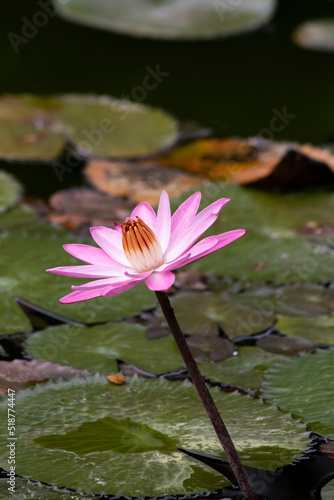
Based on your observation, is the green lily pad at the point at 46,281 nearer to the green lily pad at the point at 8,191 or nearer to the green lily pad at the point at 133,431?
the green lily pad at the point at 8,191

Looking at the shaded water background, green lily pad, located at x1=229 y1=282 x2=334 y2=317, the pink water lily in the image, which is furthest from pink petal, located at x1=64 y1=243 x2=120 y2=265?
the shaded water background

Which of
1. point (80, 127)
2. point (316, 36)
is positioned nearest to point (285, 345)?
point (80, 127)

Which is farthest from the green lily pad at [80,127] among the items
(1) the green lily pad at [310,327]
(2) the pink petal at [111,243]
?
(2) the pink petal at [111,243]

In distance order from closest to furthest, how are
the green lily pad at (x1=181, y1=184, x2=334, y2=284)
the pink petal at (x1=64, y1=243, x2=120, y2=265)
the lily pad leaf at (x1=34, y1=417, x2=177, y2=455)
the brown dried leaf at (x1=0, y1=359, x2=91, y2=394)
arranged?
→ 1. the pink petal at (x1=64, y1=243, x2=120, y2=265)
2. the lily pad leaf at (x1=34, y1=417, x2=177, y2=455)
3. the brown dried leaf at (x1=0, y1=359, x2=91, y2=394)
4. the green lily pad at (x1=181, y1=184, x2=334, y2=284)

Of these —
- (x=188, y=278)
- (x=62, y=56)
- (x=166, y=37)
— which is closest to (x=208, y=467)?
(x=188, y=278)

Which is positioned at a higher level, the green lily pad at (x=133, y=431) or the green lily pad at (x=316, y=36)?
the green lily pad at (x=316, y=36)

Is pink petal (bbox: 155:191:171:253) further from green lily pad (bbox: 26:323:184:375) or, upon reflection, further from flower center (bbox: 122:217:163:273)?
green lily pad (bbox: 26:323:184:375)

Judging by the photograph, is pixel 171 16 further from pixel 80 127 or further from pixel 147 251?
pixel 147 251

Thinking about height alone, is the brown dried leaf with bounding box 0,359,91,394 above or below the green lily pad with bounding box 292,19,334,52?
below
